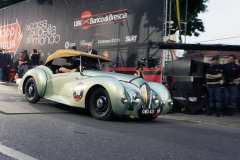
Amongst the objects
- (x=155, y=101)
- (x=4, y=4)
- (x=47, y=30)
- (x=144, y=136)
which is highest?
(x=4, y=4)

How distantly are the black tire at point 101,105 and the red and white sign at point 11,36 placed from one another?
17.4 m

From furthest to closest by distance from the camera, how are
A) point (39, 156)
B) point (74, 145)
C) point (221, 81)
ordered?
point (221, 81)
point (74, 145)
point (39, 156)

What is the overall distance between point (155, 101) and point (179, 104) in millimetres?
3564

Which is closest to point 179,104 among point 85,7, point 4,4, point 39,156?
point 39,156

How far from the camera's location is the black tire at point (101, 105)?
20.2 ft

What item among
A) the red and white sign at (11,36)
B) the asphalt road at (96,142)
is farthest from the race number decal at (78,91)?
the red and white sign at (11,36)

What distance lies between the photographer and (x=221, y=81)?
31.2ft

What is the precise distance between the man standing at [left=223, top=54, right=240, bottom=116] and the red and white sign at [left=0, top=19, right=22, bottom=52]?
16803 mm

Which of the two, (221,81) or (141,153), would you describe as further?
(221,81)

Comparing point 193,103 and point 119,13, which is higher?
point 119,13

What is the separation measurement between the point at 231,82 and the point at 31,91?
6.00 metres

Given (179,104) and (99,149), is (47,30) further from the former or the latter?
(99,149)

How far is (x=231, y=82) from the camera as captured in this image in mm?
9414

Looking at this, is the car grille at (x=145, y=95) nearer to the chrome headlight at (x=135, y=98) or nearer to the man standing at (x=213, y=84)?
the chrome headlight at (x=135, y=98)
